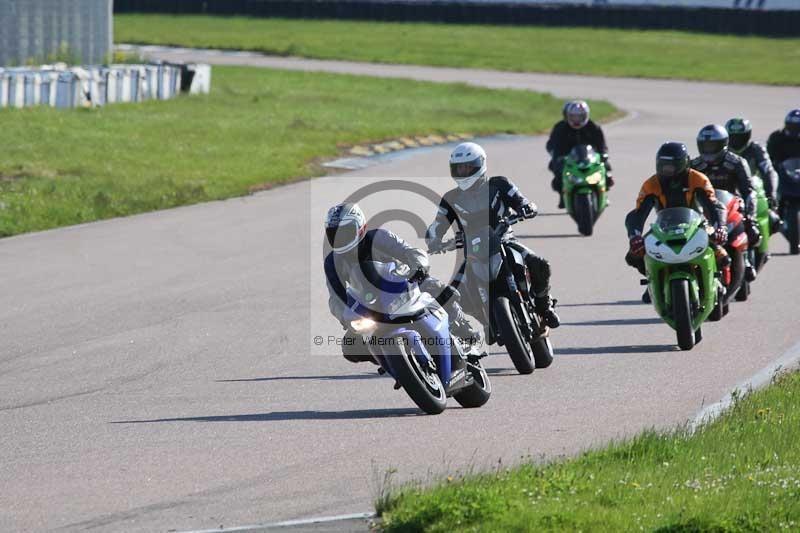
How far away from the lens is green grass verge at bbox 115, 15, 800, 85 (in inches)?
2061

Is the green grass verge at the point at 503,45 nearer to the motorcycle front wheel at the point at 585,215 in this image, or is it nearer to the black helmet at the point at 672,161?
the motorcycle front wheel at the point at 585,215

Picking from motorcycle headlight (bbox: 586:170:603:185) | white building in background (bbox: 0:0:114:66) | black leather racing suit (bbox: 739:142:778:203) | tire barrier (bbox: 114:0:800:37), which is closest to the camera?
black leather racing suit (bbox: 739:142:778:203)

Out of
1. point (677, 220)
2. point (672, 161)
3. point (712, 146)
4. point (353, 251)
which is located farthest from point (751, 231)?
point (353, 251)

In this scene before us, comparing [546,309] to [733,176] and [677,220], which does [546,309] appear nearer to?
[677,220]

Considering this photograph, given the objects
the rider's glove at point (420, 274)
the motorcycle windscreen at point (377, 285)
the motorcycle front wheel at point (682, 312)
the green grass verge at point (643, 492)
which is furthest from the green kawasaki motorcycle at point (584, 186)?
the green grass verge at point (643, 492)

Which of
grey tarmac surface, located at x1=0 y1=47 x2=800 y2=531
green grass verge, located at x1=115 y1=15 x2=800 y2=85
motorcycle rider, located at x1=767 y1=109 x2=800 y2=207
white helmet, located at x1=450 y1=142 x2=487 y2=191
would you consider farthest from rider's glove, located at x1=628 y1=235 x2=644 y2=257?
green grass verge, located at x1=115 y1=15 x2=800 y2=85

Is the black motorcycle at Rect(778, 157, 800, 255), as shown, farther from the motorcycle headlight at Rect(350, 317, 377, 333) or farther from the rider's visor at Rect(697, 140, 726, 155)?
the motorcycle headlight at Rect(350, 317, 377, 333)

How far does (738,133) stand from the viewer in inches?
599

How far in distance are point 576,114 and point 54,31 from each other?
51.4ft

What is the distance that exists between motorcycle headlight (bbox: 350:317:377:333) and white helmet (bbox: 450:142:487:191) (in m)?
2.02

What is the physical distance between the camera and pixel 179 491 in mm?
7820

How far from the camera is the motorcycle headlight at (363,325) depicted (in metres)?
9.08

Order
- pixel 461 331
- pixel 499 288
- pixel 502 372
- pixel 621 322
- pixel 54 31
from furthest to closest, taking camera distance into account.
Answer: pixel 54 31 < pixel 621 322 < pixel 502 372 < pixel 499 288 < pixel 461 331

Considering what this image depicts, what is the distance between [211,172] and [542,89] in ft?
71.7
